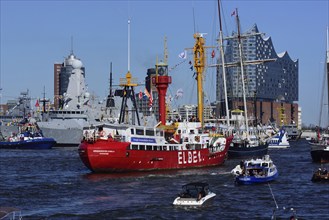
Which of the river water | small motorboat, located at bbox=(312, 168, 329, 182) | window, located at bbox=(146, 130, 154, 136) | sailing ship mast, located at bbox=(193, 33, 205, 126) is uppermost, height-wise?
sailing ship mast, located at bbox=(193, 33, 205, 126)

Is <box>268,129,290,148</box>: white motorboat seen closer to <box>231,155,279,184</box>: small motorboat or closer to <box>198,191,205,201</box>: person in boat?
<box>231,155,279,184</box>: small motorboat

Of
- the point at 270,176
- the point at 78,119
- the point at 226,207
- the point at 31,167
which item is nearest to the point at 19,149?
the point at 78,119

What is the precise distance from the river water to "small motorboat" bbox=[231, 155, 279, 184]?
901 mm

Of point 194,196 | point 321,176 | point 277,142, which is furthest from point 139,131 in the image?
point 277,142

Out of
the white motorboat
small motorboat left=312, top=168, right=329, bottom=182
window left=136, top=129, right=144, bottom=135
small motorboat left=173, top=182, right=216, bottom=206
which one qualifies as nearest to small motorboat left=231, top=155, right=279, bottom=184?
small motorboat left=312, top=168, right=329, bottom=182

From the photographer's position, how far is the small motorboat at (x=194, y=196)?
51.8m

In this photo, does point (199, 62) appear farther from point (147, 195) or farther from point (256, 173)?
point (147, 195)

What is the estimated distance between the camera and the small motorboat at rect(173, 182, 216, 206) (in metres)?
51.8

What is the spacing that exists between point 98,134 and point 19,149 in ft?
306

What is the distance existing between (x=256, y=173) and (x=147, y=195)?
1566 centimetres

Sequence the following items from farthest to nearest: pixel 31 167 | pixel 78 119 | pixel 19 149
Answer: pixel 78 119
pixel 19 149
pixel 31 167

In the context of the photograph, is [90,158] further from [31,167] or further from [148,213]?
[148,213]

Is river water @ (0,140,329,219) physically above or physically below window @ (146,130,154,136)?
below

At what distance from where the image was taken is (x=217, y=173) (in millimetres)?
82875
